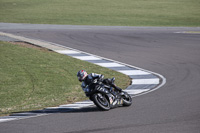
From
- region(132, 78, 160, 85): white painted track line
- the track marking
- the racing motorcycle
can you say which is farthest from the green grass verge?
the racing motorcycle

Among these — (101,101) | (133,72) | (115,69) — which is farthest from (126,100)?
(115,69)

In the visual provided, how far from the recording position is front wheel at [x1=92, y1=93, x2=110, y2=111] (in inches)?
437

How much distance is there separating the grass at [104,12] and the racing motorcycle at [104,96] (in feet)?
104

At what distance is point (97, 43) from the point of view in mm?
27359

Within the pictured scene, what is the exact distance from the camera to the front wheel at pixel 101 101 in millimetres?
11092

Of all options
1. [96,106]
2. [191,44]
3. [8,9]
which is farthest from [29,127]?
[8,9]

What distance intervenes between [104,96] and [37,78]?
5777 mm

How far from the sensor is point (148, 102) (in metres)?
12.1

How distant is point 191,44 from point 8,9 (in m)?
34.6

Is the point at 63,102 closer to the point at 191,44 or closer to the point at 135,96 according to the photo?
the point at 135,96

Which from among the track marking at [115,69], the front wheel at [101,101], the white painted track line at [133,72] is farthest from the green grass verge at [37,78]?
the front wheel at [101,101]

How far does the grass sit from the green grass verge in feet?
74.3

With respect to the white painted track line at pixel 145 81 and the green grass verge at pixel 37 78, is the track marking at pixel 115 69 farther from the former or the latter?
the green grass verge at pixel 37 78

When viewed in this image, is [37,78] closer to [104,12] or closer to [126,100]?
[126,100]
